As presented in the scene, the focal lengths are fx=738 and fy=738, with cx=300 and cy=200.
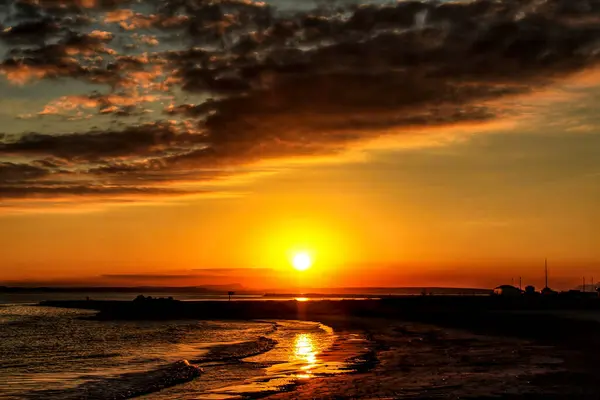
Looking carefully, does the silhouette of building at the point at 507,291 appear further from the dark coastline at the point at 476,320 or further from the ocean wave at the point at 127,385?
the ocean wave at the point at 127,385

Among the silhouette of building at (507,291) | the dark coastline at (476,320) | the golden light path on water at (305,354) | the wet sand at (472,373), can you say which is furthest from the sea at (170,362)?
the silhouette of building at (507,291)

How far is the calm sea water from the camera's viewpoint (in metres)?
29.1

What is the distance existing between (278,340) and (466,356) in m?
19.8

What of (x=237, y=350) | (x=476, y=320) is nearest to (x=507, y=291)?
(x=476, y=320)

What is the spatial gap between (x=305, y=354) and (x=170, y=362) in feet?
24.7

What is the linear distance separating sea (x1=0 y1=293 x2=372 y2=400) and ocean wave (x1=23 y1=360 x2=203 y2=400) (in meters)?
0.04

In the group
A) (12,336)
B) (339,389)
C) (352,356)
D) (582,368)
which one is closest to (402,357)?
(352,356)

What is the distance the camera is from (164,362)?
40.1 m

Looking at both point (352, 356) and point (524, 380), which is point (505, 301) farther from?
point (524, 380)

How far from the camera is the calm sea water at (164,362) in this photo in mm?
29078

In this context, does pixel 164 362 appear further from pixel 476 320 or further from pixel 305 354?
pixel 476 320

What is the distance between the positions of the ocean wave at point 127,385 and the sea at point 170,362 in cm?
4

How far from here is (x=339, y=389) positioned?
26.6 m

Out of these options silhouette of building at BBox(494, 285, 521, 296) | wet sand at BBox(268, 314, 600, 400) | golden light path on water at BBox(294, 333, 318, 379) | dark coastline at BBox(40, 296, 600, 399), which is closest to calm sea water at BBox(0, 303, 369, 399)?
golden light path on water at BBox(294, 333, 318, 379)
